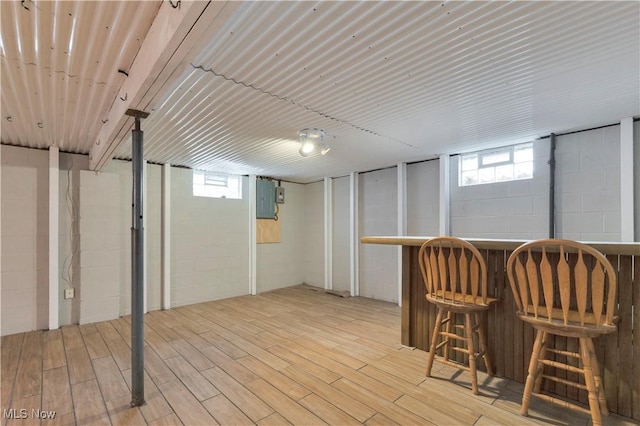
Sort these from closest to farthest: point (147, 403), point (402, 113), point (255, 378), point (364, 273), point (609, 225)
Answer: point (147, 403)
point (255, 378)
point (402, 113)
point (609, 225)
point (364, 273)

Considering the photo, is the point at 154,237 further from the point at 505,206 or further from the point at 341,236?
the point at 505,206

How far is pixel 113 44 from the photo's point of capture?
1691 millimetres

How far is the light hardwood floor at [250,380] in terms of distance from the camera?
1.92m

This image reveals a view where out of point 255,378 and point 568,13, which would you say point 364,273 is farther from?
point 568,13

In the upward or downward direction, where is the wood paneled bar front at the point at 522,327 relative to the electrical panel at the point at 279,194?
downward

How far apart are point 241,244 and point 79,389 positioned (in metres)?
3.42

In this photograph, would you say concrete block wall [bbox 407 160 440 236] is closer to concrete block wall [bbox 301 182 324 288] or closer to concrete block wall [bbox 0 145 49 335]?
concrete block wall [bbox 301 182 324 288]

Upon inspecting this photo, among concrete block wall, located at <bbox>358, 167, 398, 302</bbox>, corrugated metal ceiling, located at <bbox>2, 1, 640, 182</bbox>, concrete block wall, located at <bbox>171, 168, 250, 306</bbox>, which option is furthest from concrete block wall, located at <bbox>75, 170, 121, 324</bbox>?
concrete block wall, located at <bbox>358, 167, 398, 302</bbox>

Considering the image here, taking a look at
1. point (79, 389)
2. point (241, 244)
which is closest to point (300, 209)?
point (241, 244)

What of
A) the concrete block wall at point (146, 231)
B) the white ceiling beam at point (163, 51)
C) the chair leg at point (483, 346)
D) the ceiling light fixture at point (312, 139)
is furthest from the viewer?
the concrete block wall at point (146, 231)

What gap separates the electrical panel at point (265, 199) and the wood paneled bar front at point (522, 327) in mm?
3398

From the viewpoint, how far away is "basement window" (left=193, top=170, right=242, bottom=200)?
5137 millimetres

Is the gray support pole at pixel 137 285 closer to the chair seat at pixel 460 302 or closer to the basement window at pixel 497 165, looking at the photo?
the chair seat at pixel 460 302

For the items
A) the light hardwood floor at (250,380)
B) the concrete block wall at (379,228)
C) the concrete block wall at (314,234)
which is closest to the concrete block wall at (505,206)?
the concrete block wall at (379,228)
